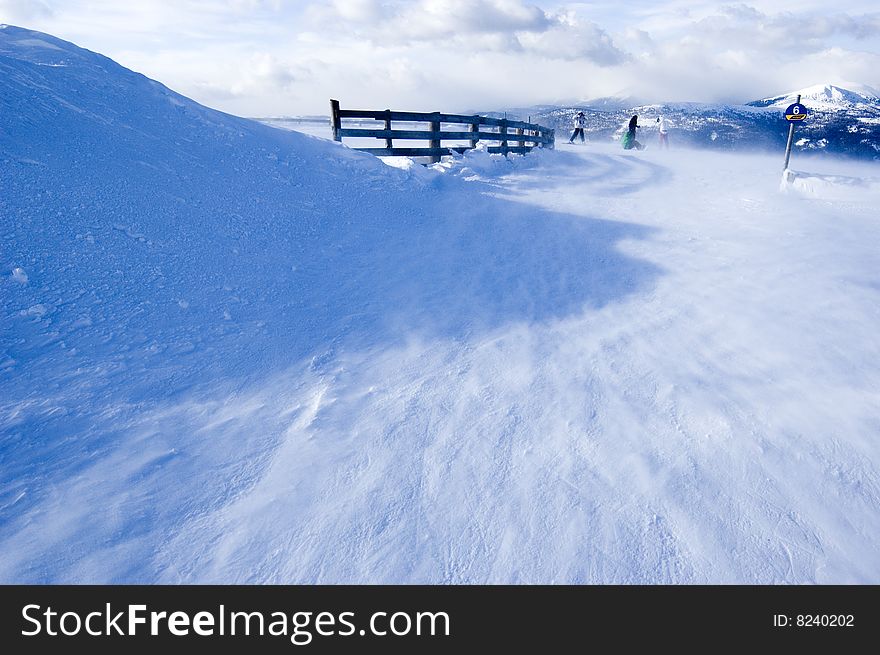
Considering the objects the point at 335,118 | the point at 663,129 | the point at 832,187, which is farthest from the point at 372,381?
the point at 663,129

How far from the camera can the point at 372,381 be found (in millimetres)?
3670

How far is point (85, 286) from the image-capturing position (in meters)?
3.92

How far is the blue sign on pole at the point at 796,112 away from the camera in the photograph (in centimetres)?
1029

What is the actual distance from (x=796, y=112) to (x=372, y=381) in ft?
41.0

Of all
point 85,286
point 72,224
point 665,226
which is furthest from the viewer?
point 665,226

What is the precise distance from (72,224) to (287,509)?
3838 mm

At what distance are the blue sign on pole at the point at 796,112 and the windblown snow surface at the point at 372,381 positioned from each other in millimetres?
5465

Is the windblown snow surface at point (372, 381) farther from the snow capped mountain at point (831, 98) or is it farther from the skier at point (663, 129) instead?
the snow capped mountain at point (831, 98)

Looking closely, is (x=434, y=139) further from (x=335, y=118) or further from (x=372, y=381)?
(x=372, y=381)

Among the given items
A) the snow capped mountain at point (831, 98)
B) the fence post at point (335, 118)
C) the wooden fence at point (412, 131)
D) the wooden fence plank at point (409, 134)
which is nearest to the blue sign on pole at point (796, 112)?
the wooden fence at point (412, 131)

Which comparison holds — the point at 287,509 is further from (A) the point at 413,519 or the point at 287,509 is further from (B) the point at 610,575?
(B) the point at 610,575

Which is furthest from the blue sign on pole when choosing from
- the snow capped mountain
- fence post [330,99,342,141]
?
the snow capped mountain

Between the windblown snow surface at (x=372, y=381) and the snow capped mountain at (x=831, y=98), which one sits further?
the snow capped mountain at (x=831, y=98)

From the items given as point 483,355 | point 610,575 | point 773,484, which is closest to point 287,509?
point 610,575
